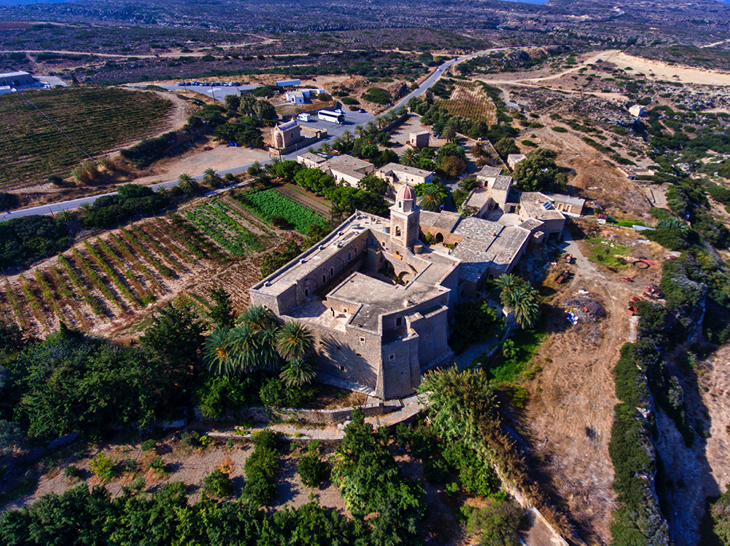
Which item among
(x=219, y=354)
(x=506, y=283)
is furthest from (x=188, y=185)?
(x=506, y=283)

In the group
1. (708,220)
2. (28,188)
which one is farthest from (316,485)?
(708,220)

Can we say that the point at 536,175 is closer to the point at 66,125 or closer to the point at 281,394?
the point at 281,394

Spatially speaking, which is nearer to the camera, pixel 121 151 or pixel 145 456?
pixel 145 456

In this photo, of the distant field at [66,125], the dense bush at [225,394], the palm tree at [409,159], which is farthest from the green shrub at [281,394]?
the distant field at [66,125]

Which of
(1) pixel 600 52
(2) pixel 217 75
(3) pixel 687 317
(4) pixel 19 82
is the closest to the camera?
(3) pixel 687 317

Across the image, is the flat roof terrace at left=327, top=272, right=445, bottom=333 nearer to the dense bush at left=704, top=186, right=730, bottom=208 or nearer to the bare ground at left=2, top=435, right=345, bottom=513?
the bare ground at left=2, top=435, right=345, bottom=513

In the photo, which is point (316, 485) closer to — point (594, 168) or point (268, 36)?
point (594, 168)

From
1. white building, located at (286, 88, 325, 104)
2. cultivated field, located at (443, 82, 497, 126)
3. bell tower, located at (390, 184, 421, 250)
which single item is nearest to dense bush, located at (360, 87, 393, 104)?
cultivated field, located at (443, 82, 497, 126)
